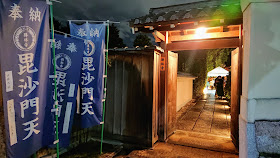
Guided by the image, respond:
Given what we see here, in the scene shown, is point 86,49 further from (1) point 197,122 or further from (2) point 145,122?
(1) point 197,122

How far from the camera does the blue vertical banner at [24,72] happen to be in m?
3.17

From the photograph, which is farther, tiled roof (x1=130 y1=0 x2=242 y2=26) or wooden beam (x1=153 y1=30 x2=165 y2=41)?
wooden beam (x1=153 y1=30 x2=165 y2=41)

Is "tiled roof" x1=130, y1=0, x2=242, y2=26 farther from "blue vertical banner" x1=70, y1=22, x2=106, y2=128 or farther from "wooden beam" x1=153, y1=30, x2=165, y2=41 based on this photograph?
"blue vertical banner" x1=70, y1=22, x2=106, y2=128

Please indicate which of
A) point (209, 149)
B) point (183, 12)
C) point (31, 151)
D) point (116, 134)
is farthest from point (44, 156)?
point (183, 12)

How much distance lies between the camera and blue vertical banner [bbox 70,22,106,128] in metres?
5.27

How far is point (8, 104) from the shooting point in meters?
3.20

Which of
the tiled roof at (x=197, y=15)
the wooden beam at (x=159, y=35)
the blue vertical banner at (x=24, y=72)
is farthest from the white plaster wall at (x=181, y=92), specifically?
the blue vertical banner at (x=24, y=72)

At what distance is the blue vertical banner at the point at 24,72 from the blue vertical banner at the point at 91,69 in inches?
54.6

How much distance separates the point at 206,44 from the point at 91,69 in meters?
4.73

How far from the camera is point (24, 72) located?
343 cm

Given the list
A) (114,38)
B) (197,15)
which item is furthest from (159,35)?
(114,38)

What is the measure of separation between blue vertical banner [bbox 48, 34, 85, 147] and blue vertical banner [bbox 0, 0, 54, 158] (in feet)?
2.15

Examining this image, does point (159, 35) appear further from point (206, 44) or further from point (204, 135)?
point (204, 135)

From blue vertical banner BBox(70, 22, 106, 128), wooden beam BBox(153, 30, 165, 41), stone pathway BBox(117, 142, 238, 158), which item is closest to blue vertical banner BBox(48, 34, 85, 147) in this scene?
blue vertical banner BBox(70, 22, 106, 128)
